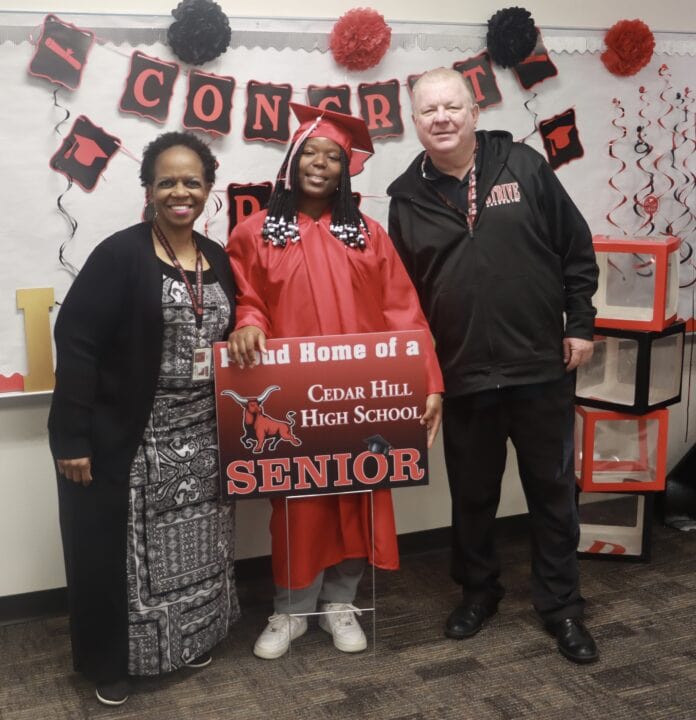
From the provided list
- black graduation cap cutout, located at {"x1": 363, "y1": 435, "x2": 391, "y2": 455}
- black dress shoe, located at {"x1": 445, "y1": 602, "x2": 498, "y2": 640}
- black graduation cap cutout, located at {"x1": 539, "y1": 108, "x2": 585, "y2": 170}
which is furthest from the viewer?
black graduation cap cutout, located at {"x1": 539, "y1": 108, "x2": 585, "y2": 170}

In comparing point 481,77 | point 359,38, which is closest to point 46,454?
point 359,38

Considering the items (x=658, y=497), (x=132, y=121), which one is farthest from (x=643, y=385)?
(x=132, y=121)

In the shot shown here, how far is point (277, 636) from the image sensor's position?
8.41ft

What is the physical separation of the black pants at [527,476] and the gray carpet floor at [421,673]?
0.16m

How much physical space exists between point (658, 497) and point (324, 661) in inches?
66.2

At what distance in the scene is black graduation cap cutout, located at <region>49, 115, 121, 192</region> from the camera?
255cm

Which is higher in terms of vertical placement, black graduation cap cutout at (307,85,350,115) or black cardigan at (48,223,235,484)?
black graduation cap cutout at (307,85,350,115)

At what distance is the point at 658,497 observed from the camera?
3566 mm

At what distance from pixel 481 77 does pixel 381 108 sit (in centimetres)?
37

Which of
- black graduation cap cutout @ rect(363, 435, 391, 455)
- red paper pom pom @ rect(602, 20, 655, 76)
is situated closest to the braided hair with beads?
black graduation cap cutout @ rect(363, 435, 391, 455)

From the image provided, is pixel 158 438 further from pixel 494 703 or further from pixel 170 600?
pixel 494 703

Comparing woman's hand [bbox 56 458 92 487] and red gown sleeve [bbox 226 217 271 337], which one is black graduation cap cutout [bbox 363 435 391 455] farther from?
woman's hand [bbox 56 458 92 487]

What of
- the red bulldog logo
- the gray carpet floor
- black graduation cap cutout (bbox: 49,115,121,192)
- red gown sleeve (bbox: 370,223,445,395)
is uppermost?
black graduation cap cutout (bbox: 49,115,121,192)

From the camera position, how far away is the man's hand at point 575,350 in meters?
2.47
